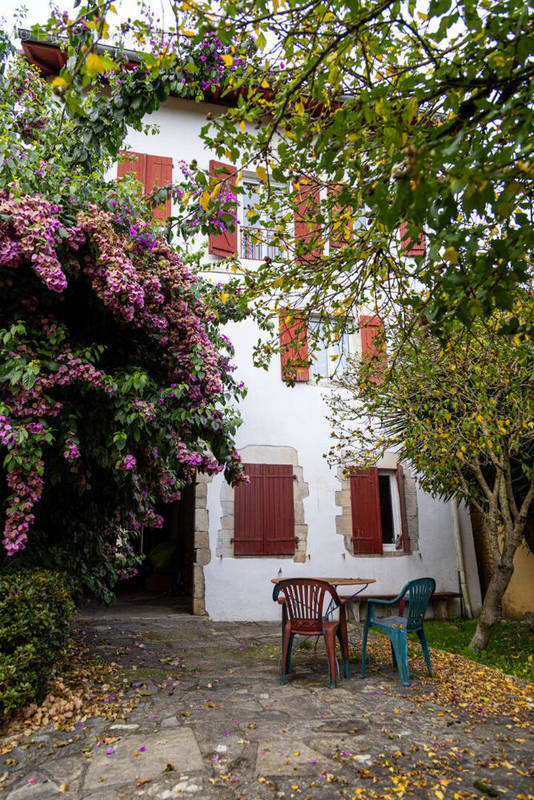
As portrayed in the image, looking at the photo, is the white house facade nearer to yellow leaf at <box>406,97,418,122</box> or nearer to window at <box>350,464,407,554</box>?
window at <box>350,464,407,554</box>

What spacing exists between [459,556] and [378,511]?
1728mm

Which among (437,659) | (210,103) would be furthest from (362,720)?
(210,103)

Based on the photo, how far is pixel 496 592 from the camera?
5.59 meters

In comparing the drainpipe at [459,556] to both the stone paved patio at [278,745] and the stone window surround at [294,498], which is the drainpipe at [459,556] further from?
the stone paved patio at [278,745]

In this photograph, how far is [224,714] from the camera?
3.53 metres

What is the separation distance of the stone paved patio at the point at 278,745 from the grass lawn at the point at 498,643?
40.4 inches

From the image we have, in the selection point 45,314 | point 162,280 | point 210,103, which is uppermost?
point 210,103

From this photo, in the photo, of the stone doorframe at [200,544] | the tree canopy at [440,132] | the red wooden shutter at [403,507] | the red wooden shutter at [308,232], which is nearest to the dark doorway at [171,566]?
the stone doorframe at [200,544]

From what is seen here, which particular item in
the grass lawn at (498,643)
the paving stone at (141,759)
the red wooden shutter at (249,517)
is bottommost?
the grass lawn at (498,643)

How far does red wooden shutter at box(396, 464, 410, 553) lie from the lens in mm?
8391

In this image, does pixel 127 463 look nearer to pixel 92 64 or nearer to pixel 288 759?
pixel 288 759

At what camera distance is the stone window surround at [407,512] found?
8016 mm

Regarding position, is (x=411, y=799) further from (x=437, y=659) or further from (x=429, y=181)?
(x=437, y=659)

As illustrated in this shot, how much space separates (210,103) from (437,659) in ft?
31.1
